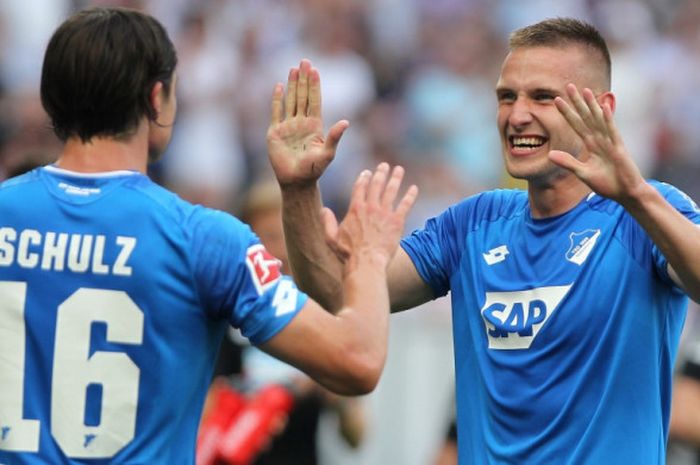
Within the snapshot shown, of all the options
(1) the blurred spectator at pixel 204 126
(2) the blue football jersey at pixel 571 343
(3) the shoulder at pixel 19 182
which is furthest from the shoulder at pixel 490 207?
(1) the blurred spectator at pixel 204 126

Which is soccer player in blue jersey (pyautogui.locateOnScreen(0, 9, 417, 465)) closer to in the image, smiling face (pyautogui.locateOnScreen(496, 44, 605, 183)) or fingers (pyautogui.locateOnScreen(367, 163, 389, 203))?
fingers (pyautogui.locateOnScreen(367, 163, 389, 203))

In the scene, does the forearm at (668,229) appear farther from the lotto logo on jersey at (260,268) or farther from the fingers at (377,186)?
the lotto logo on jersey at (260,268)

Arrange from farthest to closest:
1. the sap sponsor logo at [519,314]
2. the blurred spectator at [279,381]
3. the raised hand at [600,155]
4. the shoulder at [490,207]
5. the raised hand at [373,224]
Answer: the blurred spectator at [279,381] < the shoulder at [490,207] < the sap sponsor logo at [519,314] < the raised hand at [600,155] < the raised hand at [373,224]

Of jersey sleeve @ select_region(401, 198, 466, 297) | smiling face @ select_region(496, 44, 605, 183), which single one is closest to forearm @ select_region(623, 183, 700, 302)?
smiling face @ select_region(496, 44, 605, 183)

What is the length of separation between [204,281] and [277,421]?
3.31 m

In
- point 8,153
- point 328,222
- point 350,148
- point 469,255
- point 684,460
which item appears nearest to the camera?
point 328,222

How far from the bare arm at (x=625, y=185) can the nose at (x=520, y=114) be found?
0.56 m

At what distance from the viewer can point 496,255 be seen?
18.2 ft

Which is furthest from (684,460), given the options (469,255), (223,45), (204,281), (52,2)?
(52,2)

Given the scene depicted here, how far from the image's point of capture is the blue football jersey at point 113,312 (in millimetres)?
4344

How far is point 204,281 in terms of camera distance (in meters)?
4.37

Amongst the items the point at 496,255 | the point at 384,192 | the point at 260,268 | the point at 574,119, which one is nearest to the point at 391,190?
the point at 384,192

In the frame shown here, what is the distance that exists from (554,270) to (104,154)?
66.5 inches

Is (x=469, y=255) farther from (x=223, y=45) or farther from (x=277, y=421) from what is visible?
(x=223, y=45)
